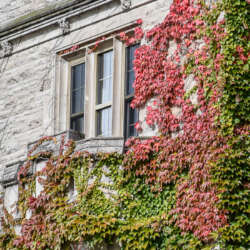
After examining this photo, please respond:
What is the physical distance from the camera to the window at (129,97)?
16328 mm

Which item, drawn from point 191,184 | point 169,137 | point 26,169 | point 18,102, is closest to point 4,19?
point 18,102

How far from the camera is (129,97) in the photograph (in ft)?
54.4

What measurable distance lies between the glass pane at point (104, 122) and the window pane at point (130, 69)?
2.01 ft

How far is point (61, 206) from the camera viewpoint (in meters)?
15.0

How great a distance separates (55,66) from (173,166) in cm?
464

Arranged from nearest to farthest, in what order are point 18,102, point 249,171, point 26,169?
1. point 249,171
2. point 26,169
3. point 18,102

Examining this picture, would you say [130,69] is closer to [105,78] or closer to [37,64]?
[105,78]

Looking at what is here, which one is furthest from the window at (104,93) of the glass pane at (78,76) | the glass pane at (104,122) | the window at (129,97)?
the glass pane at (78,76)

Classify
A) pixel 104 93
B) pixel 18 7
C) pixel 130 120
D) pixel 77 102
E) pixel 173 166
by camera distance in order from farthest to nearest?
pixel 18 7
pixel 77 102
pixel 104 93
pixel 130 120
pixel 173 166

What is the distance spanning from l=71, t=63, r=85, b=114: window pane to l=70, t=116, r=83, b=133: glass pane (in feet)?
0.49

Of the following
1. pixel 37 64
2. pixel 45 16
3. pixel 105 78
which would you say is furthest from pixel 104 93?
pixel 45 16

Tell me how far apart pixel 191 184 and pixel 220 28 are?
2.99 metres

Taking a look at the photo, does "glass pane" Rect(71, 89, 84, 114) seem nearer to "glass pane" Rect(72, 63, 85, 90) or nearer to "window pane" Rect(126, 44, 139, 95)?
"glass pane" Rect(72, 63, 85, 90)

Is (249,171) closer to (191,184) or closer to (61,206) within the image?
(191,184)
